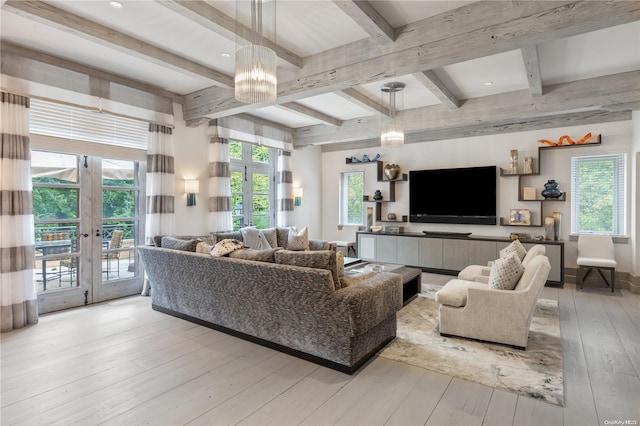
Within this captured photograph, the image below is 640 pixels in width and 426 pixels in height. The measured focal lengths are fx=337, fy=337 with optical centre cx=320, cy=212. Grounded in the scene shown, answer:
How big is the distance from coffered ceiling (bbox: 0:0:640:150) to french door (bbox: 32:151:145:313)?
1.32 m

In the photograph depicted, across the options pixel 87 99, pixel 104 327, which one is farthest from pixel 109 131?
pixel 104 327

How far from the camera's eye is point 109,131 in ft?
15.7

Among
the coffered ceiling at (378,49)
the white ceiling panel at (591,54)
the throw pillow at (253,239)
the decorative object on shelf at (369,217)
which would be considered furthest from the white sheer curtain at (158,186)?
the white ceiling panel at (591,54)

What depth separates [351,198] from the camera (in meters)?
8.55

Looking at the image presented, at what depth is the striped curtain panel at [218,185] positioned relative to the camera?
598 cm

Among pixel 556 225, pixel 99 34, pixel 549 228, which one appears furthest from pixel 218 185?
pixel 556 225

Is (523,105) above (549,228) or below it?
above

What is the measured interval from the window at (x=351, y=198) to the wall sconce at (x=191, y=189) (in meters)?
3.96

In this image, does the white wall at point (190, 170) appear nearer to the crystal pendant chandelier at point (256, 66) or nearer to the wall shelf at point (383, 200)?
the crystal pendant chandelier at point (256, 66)

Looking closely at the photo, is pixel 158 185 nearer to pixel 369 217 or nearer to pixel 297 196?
pixel 297 196

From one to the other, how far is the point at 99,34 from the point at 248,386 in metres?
3.63

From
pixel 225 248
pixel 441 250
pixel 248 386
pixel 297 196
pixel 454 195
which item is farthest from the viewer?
pixel 297 196

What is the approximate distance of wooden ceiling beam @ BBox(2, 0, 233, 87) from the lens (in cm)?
297

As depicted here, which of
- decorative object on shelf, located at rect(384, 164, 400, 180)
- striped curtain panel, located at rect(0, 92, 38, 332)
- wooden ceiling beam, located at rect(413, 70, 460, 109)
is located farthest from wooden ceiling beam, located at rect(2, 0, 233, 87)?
decorative object on shelf, located at rect(384, 164, 400, 180)
